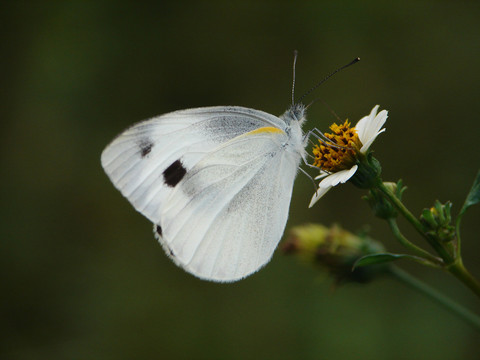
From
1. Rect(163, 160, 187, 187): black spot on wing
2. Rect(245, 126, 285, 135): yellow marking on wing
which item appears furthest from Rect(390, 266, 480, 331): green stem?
Rect(163, 160, 187, 187): black spot on wing

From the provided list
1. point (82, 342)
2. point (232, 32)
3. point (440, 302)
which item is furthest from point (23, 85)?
point (440, 302)

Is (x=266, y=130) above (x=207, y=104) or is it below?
below

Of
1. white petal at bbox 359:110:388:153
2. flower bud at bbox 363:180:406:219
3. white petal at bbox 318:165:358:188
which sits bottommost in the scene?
flower bud at bbox 363:180:406:219

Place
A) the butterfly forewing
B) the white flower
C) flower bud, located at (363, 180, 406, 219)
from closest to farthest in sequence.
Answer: flower bud, located at (363, 180, 406, 219) → the white flower → the butterfly forewing

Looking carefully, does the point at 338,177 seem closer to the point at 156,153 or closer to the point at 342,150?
the point at 342,150

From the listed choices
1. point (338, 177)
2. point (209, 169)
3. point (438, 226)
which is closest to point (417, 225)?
point (438, 226)

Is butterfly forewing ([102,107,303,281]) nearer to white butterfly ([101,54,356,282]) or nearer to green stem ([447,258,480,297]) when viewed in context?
white butterfly ([101,54,356,282])

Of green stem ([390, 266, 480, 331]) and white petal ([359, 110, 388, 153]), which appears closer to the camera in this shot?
white petal ([359, 110, 388, 153])
